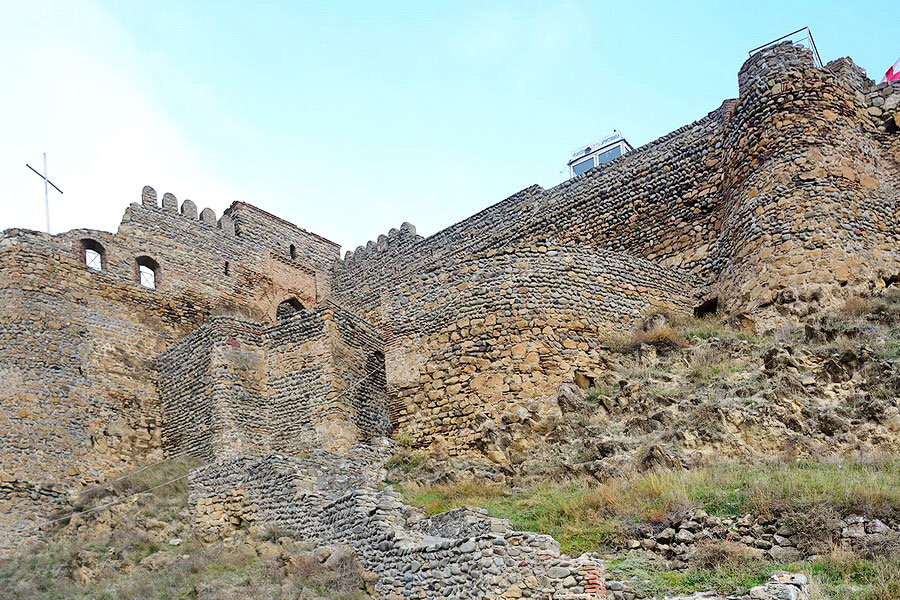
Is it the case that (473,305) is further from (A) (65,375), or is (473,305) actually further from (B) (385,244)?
(B) (385,244)

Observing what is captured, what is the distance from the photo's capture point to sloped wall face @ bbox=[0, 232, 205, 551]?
1698 centimetres

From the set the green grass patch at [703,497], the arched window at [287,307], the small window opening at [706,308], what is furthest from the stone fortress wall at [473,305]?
the arched window at [287,307]

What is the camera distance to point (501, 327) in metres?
15.7

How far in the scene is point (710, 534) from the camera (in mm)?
10297

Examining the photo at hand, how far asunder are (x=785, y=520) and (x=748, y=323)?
5.84 meters

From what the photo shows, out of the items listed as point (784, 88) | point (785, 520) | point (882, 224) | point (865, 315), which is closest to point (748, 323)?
point (865, 315)

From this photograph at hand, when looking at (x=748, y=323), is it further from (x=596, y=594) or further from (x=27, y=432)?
(x=27, y=432)

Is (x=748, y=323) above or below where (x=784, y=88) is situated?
below

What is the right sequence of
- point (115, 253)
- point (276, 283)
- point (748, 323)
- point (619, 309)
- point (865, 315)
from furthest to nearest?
point (276, 283) → point (115, 253) → point (619, 309) → point (748, 323) → point (865, 315)

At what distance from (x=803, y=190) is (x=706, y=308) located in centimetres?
235

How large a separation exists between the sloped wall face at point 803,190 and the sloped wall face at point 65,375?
10.3 meters


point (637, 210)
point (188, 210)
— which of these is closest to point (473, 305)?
point (637, 210)

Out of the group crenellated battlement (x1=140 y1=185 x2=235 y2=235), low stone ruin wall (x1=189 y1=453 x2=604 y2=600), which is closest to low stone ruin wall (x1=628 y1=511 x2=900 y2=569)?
low stone ruin wall (x1=189 y1=453 x2=604 y2=600)

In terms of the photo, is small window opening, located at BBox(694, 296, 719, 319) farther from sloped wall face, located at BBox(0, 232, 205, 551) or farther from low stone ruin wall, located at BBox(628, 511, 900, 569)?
sloped wall face, located at BBox(0, 232, 205, 551)
